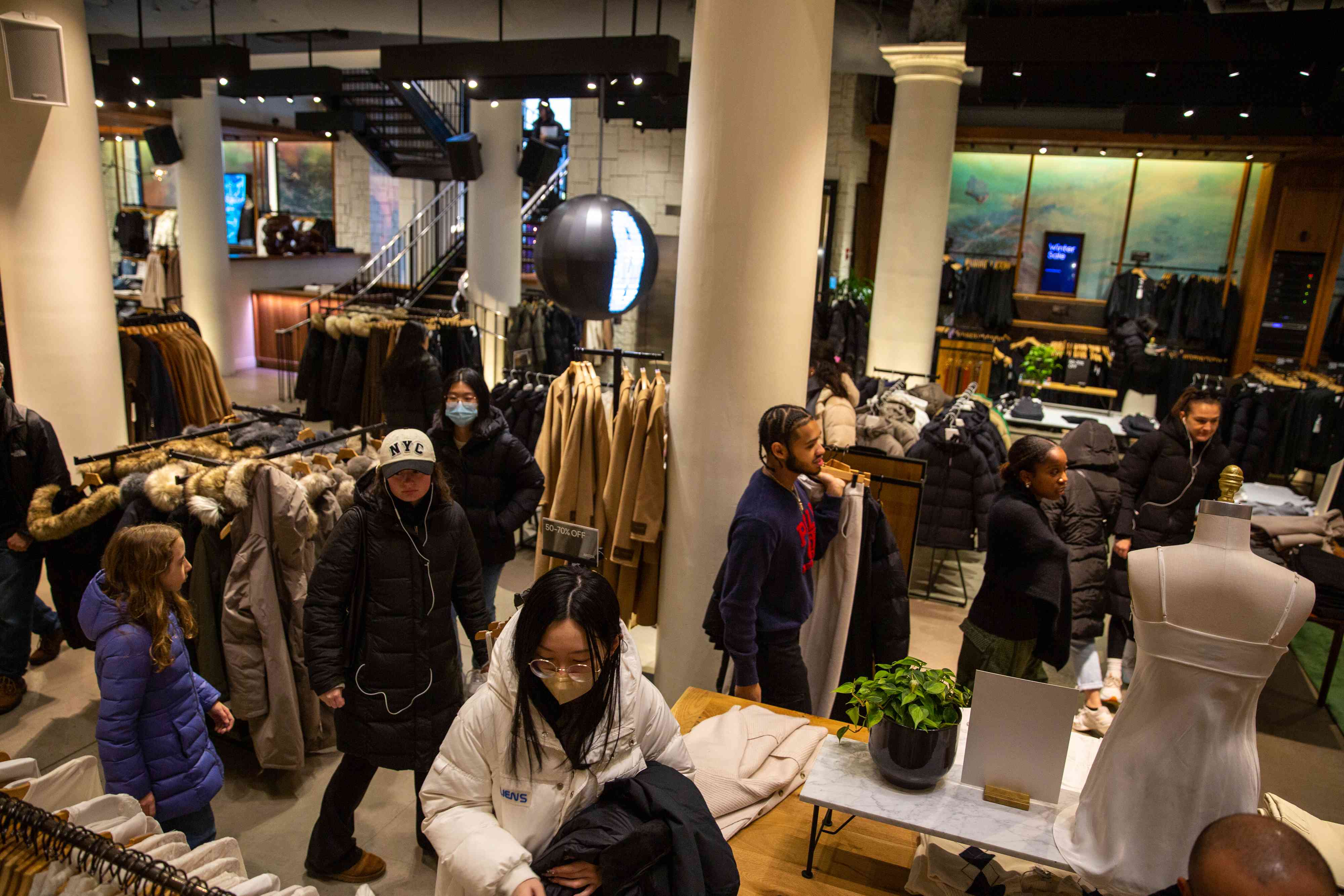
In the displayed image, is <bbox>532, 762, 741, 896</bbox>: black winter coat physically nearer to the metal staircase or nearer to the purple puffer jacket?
the purple puffer jacket

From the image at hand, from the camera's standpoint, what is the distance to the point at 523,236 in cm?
1439

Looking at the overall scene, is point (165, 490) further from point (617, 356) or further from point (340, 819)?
point (617, 356)

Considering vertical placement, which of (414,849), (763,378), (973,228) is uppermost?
(973,228)

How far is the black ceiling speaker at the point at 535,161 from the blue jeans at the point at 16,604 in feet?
24.3

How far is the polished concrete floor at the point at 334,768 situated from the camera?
3.23m

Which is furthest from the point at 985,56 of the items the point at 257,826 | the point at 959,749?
the point at 257,826

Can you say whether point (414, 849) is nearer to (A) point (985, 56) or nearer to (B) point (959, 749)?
(B) point (959, 749)

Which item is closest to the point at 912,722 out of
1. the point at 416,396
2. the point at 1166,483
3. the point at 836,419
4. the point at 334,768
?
the point at 334,768

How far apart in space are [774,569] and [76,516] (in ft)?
9.36

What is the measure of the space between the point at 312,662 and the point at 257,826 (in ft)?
3.18

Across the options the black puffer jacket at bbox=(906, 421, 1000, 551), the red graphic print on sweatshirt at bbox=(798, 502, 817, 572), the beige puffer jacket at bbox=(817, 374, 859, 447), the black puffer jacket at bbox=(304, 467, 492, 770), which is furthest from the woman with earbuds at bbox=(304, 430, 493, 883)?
the black puffer jacket at bbox=(906, 421, 1000, 551)

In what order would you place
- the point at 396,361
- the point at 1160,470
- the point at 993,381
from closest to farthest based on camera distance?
the point at 1160,470 → the point at 396,361 → the point at 993,381

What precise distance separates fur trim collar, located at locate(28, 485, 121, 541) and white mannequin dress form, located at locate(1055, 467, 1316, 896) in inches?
145

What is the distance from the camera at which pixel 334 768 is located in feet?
12.4
